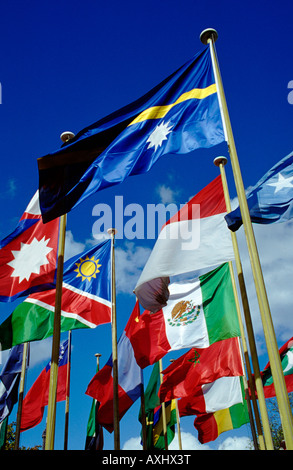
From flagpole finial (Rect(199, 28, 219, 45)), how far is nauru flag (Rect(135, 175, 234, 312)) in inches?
146

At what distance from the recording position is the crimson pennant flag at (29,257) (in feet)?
36.7

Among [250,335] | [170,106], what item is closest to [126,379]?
[250,335]

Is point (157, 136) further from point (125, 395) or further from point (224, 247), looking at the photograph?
point (125, 395)

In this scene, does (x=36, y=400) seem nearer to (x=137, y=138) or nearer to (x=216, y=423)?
(x=216, y=423)

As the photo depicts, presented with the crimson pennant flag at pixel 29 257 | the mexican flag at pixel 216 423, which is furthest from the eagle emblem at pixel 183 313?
the mexican flag at pixel 216 423

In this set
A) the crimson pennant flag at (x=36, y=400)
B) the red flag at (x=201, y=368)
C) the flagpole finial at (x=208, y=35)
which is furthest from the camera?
the crimson pennant flag at (x=36, y=400)

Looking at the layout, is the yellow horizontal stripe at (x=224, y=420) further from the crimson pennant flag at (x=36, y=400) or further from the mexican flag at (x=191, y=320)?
the mexican flag at (x=191, y=320)

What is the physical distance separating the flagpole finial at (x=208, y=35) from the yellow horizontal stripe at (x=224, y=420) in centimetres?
1585

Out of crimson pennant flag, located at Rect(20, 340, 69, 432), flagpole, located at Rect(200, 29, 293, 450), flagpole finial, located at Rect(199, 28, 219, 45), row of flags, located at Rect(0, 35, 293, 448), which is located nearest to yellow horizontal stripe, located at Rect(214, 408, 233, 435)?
row of flags, located at Rect(0, 35, 293, 448)

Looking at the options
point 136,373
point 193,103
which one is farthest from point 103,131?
point 136,373

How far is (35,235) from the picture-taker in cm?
1192

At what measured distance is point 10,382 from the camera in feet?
65.0

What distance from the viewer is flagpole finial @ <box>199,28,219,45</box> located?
9.16 meters

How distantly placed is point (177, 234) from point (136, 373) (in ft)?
27.8
